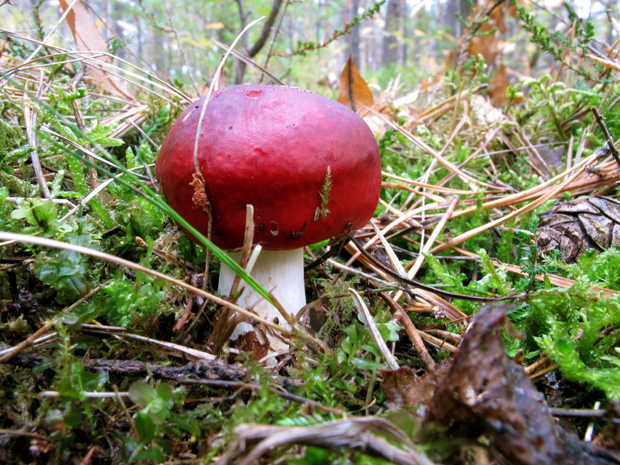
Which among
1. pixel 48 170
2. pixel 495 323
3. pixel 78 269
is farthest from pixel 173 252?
pixel 495 323

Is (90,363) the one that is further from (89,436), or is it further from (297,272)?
(297,272)

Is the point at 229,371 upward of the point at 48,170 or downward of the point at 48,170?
downward

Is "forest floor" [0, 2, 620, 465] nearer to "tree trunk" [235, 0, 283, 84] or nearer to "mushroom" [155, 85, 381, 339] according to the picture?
"mushroom" [155, 85, 381, 339]

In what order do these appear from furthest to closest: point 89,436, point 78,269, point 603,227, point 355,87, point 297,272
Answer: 1. point 355,87
2. point 603,227
3. point 297,272
4. point 78,269
5. point 89,436

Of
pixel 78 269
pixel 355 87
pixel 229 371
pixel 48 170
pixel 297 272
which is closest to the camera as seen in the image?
pixel 229 371

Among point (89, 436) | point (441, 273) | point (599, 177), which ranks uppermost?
point (599, 177)

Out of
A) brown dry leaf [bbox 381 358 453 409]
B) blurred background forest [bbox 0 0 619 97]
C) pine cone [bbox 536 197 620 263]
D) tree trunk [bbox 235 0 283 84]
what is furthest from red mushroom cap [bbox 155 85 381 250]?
tree trunk [bbox 235 0 283 84]

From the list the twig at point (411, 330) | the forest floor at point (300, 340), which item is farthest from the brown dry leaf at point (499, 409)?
the twig at point (411, 330)

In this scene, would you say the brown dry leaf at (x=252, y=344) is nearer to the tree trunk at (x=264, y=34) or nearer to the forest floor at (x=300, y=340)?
the forest floor at (x=300, y=340)

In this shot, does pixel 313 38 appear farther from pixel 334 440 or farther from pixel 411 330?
pixel 334 440
